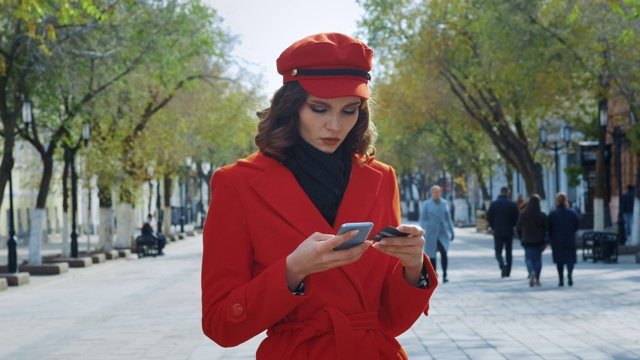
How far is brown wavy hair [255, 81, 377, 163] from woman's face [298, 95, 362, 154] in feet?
0.12

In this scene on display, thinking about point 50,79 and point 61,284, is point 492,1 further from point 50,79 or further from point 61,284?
point 61,284

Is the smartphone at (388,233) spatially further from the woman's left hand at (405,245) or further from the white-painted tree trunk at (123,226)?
the white-painted tree trunk at (123,226)

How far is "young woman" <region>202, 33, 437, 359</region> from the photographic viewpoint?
3615 mm

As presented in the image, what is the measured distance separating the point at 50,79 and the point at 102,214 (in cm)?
1331

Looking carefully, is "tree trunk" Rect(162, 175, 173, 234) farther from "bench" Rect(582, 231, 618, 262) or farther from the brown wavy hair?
the brown wavy hair

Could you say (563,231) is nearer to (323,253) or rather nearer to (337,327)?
(337,327)

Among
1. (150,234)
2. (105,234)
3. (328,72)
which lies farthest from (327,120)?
(105,234)

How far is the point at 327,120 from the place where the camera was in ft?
12.5

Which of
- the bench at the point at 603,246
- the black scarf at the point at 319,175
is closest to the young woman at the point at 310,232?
the black scarf at the point at 319,175

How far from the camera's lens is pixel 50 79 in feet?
99.0

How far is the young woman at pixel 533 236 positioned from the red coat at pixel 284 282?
19029 millimetres

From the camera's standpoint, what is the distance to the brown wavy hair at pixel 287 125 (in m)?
3.87

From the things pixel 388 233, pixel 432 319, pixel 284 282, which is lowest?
pixel 432 319

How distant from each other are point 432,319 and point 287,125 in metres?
13.0
